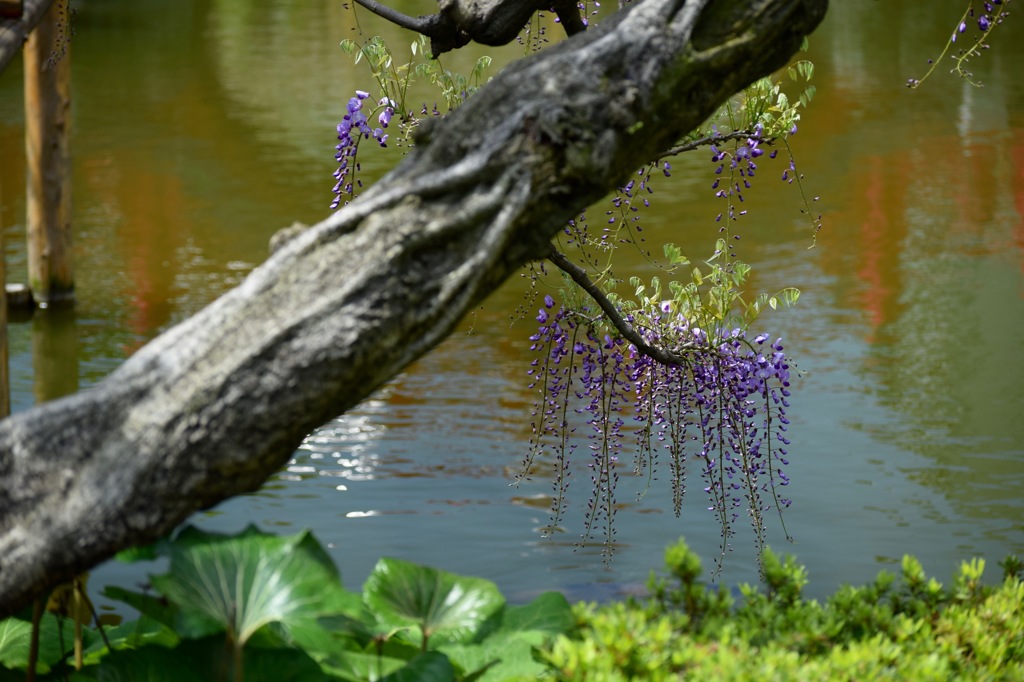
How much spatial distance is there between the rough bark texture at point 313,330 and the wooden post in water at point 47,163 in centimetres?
477

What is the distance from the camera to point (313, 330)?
5.30 ft

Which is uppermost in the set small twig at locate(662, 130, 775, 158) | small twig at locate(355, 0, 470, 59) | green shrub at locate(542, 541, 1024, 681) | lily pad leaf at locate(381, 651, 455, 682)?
small twig at locate(355, 0, 470, 59)

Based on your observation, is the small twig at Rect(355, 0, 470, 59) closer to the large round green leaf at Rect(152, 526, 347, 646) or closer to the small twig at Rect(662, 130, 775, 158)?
the small twig at Rect(662, 130, 775, 158)

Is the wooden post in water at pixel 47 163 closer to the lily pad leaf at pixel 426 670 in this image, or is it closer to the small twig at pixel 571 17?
the small twig at pixel 571 17

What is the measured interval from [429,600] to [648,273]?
4794 millimetres

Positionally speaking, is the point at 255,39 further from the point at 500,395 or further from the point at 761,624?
the point at 761,624

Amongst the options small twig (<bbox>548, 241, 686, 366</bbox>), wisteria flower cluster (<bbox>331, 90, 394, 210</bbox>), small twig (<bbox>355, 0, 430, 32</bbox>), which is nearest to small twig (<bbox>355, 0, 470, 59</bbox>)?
small twig (<bbox>355, 0, 430, 32</bbox>)

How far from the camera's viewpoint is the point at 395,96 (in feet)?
9.45

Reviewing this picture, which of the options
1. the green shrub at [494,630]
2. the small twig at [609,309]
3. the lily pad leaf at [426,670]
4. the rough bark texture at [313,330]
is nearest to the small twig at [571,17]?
the small twig at [609,309]

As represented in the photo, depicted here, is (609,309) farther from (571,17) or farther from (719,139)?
(571,17)

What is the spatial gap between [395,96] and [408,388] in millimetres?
2892

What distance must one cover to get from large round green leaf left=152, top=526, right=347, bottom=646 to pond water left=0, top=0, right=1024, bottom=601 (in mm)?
1582

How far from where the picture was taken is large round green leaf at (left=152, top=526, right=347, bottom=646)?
6.71 feet

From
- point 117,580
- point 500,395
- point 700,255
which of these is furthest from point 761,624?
point 700,255
